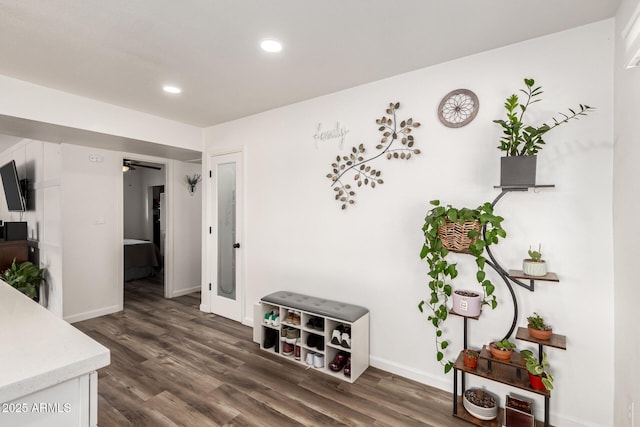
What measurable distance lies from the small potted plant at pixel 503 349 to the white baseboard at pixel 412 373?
0.52 meters

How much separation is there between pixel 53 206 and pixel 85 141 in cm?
101

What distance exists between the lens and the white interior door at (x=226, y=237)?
3.84 metres

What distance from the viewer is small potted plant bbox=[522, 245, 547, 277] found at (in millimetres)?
1899

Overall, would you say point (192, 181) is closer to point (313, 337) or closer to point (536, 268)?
point (313, 337)

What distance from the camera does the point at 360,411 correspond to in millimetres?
2195

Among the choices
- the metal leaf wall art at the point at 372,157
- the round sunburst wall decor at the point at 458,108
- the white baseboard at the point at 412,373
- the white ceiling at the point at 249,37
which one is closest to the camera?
the white ceiling at the point at 249,37

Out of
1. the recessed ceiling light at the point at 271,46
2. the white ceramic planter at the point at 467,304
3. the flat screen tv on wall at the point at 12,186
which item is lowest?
the white ceramic planter at the point at 467,304

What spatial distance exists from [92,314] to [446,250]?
428cm

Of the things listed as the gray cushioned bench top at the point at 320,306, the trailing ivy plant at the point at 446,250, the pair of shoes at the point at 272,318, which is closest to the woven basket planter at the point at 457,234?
the trailing ivy plant at the point at 446,250

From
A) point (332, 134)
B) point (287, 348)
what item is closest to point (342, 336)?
point (287, 348)

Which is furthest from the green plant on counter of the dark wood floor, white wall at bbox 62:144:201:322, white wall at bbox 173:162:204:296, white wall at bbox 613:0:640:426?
white wall at bbox 613:0:640:426

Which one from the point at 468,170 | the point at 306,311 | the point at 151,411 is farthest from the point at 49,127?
the point at 468,170

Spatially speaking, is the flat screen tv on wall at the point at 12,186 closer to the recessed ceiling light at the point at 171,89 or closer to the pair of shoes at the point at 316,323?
the recessed ceiling light at the point at 171,89

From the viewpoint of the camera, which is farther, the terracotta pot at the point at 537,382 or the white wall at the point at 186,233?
the white wall at the point at 186,233
